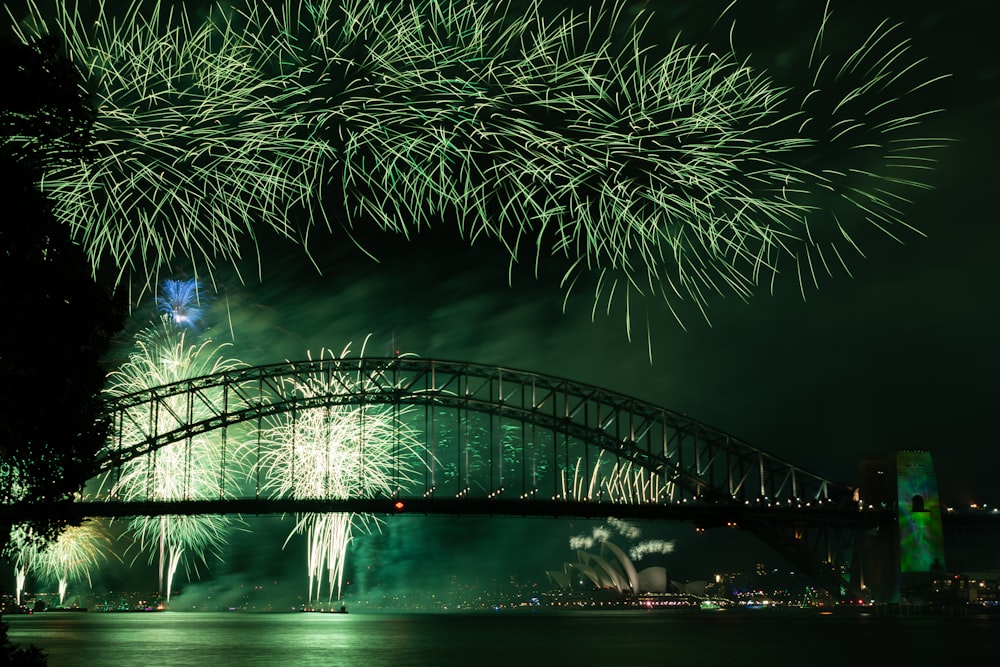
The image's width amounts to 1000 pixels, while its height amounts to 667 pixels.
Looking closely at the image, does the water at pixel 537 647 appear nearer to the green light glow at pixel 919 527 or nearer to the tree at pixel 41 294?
the green light glow at pixel 919 527

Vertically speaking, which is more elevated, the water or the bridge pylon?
the bridge pylon

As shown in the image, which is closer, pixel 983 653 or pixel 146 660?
pixel 146 660

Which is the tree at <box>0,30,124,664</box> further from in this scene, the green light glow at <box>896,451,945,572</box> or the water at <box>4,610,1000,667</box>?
the green light glow at <box>896,451,945,572</box>

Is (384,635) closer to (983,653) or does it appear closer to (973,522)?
(983,653)

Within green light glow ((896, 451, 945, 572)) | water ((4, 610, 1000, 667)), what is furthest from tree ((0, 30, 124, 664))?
green light glow ((896, 451, 945, 572))

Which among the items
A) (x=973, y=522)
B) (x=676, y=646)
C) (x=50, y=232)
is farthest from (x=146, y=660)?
(x=973, y=522)

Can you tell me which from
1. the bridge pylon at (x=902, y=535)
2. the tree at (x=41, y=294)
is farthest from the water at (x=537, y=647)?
the tree at (x=41, y=294)

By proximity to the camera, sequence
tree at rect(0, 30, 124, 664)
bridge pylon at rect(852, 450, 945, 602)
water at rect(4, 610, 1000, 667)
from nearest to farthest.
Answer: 1. tree at rect(0, 30, 124, 664)
2. water at rect(4, 610, 1000, 667)
3. bridge pylon at rect(852, 450, 945, 602)

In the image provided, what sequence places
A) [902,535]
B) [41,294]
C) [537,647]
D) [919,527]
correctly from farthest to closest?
1. [919,527]
2. [902,535]
3. [537,647]
4. [41,294]

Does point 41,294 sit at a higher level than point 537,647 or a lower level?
higher

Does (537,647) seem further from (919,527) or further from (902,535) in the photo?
(919,527)

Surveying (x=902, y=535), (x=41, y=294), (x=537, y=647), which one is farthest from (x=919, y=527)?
(x=41, y=294)
